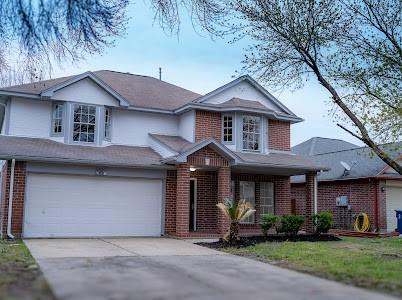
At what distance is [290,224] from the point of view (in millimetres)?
17344

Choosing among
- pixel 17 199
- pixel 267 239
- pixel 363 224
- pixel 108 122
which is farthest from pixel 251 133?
pixel 17 199

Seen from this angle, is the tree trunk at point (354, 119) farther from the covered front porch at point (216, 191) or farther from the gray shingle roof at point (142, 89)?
the gray shingle roof at point (142, 89)

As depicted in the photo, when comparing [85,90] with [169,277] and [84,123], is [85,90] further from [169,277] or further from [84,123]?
[169,277]

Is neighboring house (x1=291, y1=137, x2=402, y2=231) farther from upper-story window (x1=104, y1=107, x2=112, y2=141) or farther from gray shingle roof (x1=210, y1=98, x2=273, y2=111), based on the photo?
upper-story window (x1=104, y1=107, x2=112, y2=141)

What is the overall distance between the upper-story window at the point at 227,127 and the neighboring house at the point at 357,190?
15.0 ft

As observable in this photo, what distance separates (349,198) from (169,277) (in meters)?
16.0

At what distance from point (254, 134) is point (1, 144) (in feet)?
31.5

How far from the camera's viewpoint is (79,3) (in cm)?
910

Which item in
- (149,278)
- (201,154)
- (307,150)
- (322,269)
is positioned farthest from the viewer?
(307,150)

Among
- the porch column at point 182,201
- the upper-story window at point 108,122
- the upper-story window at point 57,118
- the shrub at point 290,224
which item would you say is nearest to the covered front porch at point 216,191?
the porch column at point 182,201

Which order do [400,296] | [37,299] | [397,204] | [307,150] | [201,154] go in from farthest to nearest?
[307,150], [397,204], [201,154], [400,296], [37,299]

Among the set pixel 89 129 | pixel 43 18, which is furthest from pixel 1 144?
pixel 43 18

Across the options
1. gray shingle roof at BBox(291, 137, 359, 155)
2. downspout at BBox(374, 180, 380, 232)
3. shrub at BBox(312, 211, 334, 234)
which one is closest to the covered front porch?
shrub at BBox(312, 211, 334, 234)

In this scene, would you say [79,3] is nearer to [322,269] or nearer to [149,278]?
[149,278]
